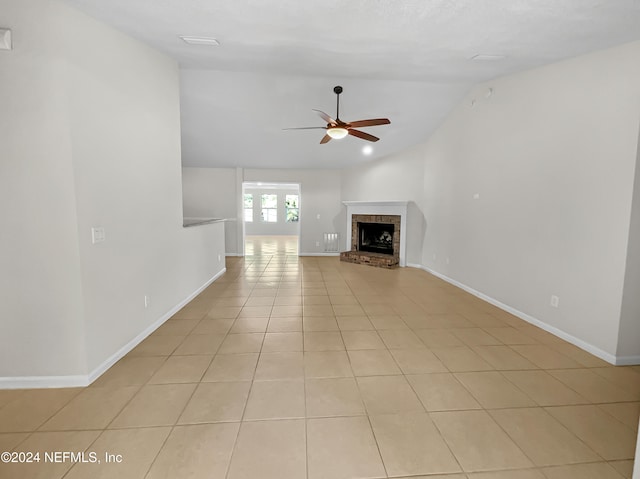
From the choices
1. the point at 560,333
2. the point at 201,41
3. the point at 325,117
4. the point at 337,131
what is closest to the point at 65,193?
the point at 201,41

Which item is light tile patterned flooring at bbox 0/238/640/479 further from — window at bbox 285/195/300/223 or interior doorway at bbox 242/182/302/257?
window at bbox 285/195/300/223

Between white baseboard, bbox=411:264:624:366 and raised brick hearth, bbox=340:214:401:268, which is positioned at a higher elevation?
raised brick hearth, bbox=340:214:401:268

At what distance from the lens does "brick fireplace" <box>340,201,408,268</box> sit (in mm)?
6742

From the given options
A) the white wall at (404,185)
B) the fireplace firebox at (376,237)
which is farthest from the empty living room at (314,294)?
the fireplace firebox at (376,237)

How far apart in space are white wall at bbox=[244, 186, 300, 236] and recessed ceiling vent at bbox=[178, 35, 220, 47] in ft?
34.2

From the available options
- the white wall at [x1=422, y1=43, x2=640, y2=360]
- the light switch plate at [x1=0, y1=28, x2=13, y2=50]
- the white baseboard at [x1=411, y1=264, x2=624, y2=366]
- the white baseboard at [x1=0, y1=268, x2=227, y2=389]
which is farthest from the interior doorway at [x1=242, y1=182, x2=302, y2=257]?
the light switch plate at [x1=0, y1=28, x2=13, y2=50]

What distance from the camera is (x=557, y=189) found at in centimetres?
311

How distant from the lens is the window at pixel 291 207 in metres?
13.6

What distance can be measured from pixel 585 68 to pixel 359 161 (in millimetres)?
Result: 4864

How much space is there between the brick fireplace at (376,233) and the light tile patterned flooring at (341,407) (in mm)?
3477

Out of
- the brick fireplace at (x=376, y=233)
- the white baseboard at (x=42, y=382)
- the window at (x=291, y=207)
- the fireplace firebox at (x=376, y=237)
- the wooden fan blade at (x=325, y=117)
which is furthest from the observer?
the window at (x=291, y=207)

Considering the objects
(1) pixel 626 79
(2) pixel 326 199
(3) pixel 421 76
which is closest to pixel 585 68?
(1) pixel 626 79

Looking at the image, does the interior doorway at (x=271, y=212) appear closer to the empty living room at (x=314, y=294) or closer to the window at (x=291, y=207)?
the window at (x=291, y=207)

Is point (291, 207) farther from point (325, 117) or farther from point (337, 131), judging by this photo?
point (325, 117)
